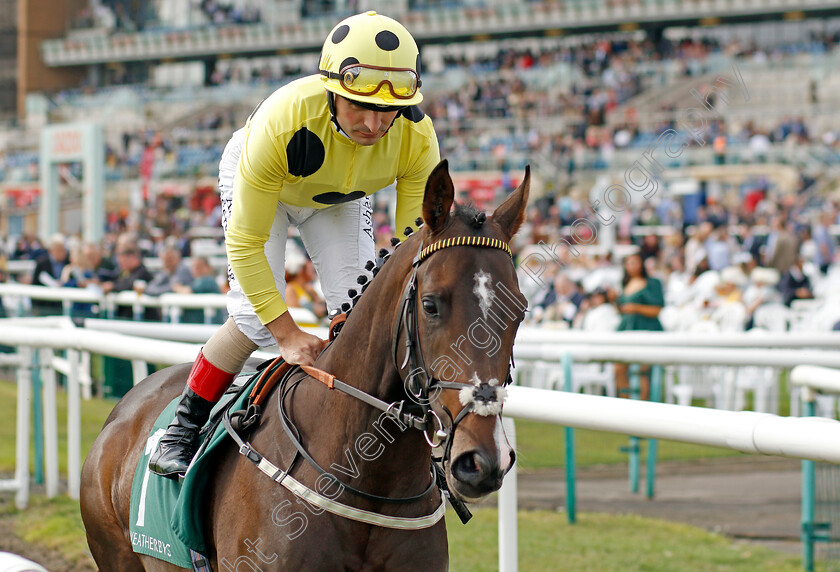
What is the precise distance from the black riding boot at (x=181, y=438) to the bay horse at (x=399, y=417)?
0.46ft

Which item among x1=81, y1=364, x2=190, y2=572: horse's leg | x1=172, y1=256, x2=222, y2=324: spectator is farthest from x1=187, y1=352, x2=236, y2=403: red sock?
x1=172, y1=256, x2=222, y2=324: spectator

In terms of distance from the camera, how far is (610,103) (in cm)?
2847

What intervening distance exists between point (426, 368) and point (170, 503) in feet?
3.66

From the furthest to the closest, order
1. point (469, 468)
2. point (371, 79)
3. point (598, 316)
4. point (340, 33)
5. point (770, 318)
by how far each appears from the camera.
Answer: point (770, 318)
point (598, 316)
point (340, 33)
point (371, 79)
point (469, 468)

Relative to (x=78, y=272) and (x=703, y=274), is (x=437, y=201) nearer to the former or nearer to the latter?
(x=703, y=274)

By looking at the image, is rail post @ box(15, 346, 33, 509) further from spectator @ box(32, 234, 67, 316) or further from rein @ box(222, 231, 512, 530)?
spectator @ box(32, 234, 67, 316)

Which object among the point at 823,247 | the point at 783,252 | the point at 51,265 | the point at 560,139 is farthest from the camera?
the point at 560,139

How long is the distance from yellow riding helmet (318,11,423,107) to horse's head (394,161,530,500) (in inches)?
17.6

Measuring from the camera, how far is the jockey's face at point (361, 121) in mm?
2629

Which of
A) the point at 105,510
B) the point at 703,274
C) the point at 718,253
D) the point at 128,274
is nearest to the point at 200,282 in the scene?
the point at 128,274

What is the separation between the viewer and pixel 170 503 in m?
2.92

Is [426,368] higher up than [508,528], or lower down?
higher up

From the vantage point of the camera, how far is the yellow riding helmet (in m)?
2.57

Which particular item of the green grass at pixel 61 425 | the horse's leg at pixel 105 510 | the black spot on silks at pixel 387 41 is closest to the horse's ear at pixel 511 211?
the black spot on silks at pixel 387 41
